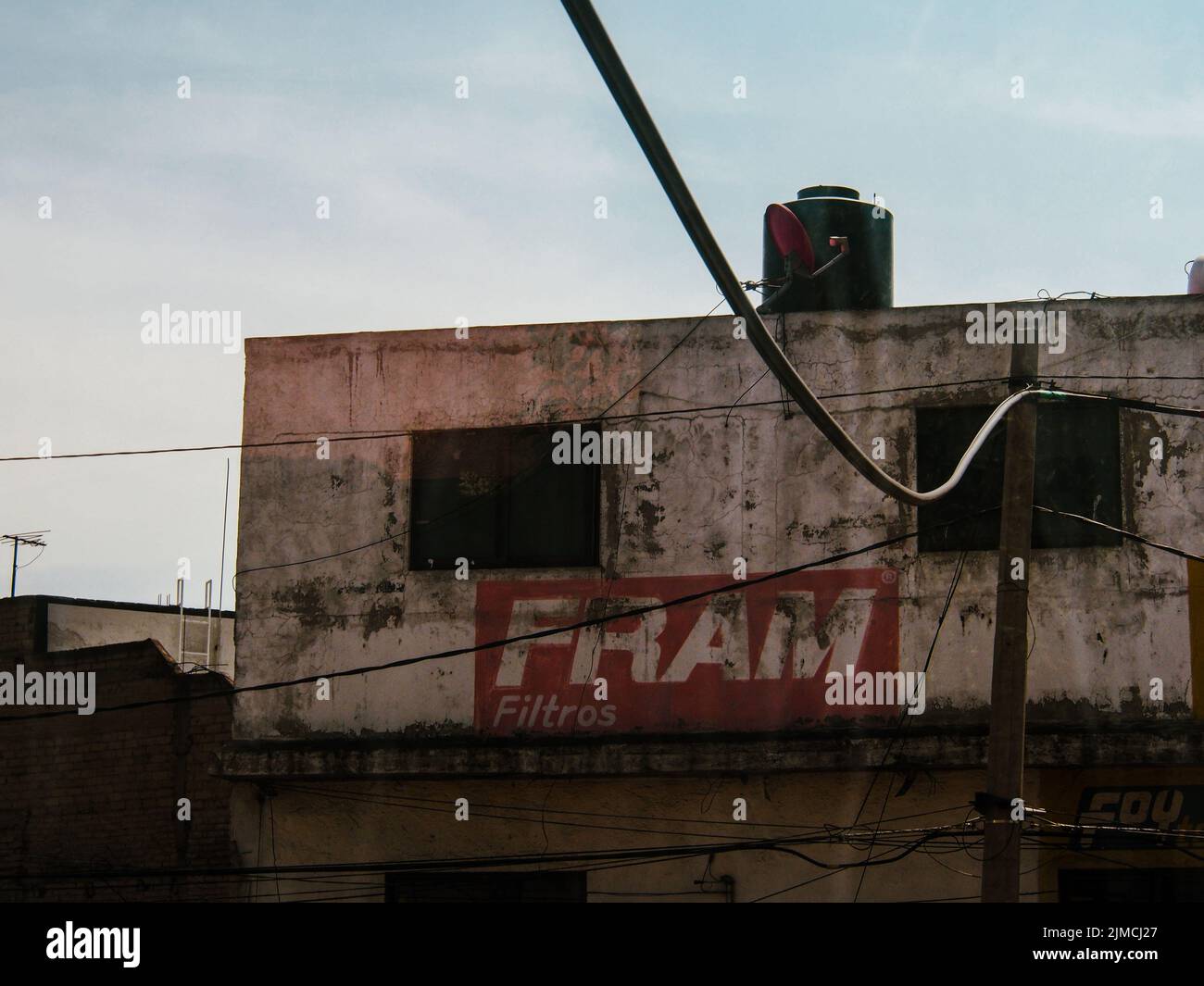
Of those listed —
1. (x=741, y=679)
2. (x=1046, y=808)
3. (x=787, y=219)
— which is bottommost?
(x=1046, y=808)

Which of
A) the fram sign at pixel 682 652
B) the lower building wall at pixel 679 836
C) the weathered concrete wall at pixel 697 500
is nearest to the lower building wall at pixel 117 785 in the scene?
the lower building wall at pixel 679 836

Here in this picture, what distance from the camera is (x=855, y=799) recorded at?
46.2ft

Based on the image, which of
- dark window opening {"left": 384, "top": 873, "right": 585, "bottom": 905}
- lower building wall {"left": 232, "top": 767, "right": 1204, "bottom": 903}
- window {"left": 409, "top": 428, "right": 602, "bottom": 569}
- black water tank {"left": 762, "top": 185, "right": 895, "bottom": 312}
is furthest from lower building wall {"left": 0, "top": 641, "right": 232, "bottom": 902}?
black water tank {"left": 762, "top": 185, "right": 895, "bottom": 312}

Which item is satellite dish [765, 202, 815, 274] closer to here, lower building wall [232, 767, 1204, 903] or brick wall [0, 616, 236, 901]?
lower building wall [232, 767, 1204, 903]

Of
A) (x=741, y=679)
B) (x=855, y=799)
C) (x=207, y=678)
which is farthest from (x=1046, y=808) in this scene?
(x=207, y=678)

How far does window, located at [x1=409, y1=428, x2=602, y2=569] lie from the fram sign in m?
0.38

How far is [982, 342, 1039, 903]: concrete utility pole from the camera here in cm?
939

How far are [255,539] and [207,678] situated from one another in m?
2.61

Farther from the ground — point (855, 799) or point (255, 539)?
point (255, 539)

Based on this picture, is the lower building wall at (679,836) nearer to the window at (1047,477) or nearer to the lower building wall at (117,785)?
the window at (1047,477)
